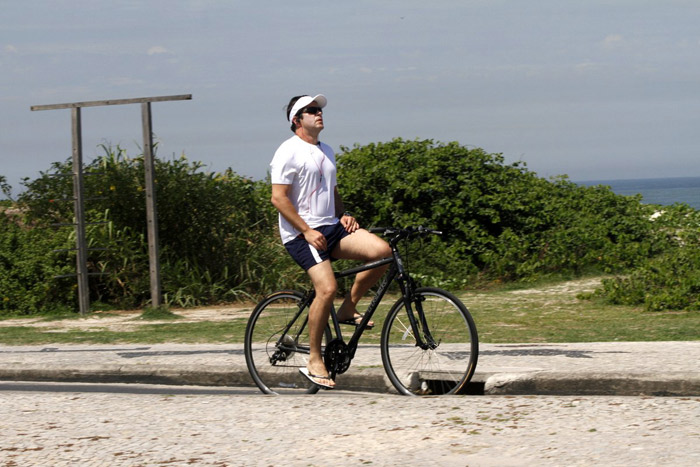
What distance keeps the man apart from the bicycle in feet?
0.33

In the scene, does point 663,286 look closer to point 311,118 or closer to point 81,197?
point 311,118

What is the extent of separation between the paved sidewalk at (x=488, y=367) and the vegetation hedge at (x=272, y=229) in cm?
469

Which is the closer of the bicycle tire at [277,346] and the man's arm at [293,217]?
the man's arm at [293,217]

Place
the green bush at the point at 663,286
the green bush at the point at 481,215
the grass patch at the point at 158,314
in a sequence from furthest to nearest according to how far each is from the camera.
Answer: the green bush at the point at 481,215 < the grass patch at the point at 158,314 < the green bush at the point at 663,286

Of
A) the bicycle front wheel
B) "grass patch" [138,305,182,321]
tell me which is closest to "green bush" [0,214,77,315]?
"grass patch" [138,305,182,321]

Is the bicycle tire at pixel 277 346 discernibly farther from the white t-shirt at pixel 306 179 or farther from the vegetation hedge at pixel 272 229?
the vegetation hedge at pixel 272 229

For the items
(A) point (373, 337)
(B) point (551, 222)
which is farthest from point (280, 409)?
(B) point (551, 222)

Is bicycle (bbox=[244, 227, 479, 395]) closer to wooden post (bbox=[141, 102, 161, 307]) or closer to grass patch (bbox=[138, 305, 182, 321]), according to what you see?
grass patch (bbox=[138, 305, 182, 321])

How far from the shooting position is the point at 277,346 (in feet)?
21.6

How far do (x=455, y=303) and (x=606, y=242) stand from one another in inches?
364

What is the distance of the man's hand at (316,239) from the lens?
5863mm

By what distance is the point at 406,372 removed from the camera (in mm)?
6027

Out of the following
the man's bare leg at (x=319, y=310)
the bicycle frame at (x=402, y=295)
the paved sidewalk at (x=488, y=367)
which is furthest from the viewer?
the paved sidewalk at (x=488, y=367)

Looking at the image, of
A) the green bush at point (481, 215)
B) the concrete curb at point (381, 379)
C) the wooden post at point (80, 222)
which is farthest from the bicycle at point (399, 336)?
the green bush at point (481, 215)
